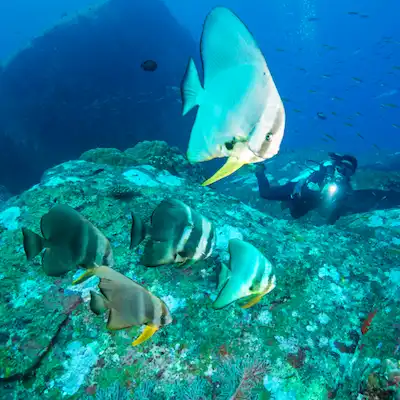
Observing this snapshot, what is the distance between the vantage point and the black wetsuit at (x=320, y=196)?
268 inches

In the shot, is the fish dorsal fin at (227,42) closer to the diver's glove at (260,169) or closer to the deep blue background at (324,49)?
the diver's glove at (260,169)

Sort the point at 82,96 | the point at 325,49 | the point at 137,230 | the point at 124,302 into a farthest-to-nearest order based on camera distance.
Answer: the point at 325,49, the point at 82,96, the point at 137,230, the point at 124,302

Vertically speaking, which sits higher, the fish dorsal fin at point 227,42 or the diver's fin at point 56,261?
the fish dorsal fin at point 227,42

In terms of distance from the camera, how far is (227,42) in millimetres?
1090

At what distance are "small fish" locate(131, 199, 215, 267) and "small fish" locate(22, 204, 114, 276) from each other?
0.79 ft

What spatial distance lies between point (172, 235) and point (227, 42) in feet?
3.96

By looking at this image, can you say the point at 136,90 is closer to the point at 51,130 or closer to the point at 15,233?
the point at 51,130

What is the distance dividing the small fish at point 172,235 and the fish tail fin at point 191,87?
0.87 meters

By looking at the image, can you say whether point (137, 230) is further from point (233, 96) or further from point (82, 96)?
point (82, 96)

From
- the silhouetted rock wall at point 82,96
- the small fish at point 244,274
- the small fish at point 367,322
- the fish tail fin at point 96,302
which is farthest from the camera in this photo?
the silhouetted rock wall at point 82,96

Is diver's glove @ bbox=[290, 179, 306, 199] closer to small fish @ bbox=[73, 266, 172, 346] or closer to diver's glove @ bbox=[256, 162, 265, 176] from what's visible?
diver's glove @ bbox=[256, 162, 265, 176]

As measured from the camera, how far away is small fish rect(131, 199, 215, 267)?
1.88m

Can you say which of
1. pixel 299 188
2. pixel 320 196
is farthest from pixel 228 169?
pixel 299 188

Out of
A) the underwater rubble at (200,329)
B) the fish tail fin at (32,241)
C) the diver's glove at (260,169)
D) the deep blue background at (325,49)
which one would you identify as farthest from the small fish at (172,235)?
the deep blue background at (325,49)
